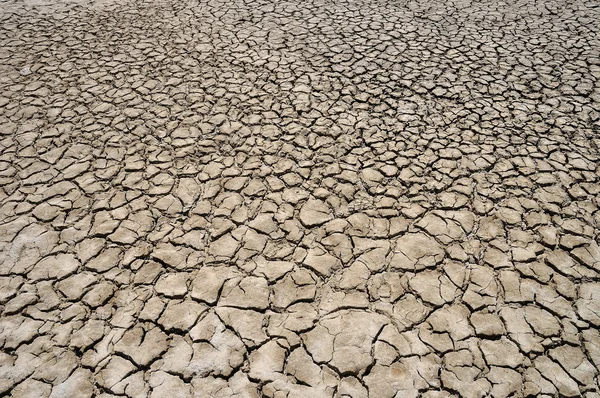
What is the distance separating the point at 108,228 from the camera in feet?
7.04

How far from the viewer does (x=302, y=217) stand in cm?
221

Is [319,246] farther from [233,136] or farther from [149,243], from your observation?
[233,136]

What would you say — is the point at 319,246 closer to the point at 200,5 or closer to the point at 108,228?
the point at 108,228

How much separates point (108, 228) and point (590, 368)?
2.39 meters

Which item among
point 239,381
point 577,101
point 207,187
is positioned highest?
point 577,101

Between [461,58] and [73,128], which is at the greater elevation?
[461,58]

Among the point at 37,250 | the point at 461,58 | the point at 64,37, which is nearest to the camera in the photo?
the point at 37,250

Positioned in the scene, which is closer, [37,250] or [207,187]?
[37,250]

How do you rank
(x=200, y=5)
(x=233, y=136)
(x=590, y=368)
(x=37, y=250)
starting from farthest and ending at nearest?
(x=200, y=5) → (x=233, y=136) → (x=37, y=250) → (x=590, y=368)

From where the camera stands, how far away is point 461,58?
11.8ft

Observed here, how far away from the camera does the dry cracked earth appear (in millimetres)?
1591

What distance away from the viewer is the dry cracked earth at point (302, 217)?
159cm

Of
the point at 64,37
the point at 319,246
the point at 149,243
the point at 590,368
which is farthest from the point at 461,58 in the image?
the point at 64,37

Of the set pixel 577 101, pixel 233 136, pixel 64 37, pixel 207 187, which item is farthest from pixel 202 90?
pixel 577 101
